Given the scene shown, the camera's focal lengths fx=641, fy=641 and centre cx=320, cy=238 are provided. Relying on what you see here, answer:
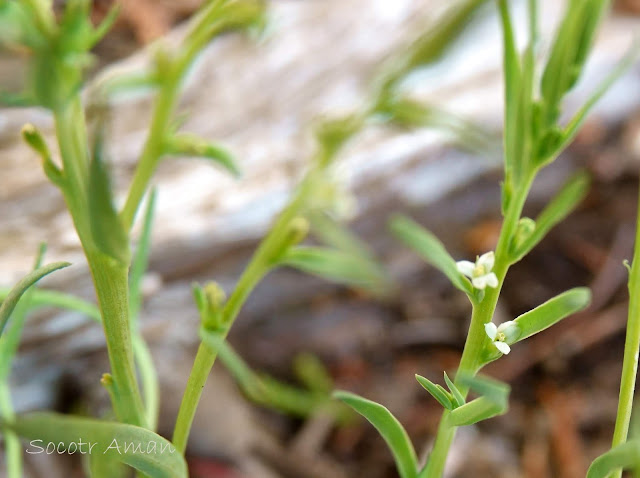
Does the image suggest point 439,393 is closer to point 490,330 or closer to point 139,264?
point 490,330

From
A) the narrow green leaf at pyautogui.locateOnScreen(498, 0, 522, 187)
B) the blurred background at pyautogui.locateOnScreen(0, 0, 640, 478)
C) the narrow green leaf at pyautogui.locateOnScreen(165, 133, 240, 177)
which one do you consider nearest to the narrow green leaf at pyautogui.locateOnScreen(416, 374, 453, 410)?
the narrow green leaf at pyautogui.locateOnScreen(498, 0, 522, 187)

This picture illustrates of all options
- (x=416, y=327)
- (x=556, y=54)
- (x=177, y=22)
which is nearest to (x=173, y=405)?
(x=416, y=327)

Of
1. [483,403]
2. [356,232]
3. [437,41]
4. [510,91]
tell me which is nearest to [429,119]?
[437,41]

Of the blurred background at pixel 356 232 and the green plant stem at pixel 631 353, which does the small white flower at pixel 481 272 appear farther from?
the blurred background at pixel 356 232

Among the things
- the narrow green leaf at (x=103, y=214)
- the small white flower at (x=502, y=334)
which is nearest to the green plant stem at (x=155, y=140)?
the narrow green leaf at (x=103, y=214)

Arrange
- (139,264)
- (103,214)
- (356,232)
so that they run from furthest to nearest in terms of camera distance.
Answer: (356,232) → (139,264) → (103,214)
